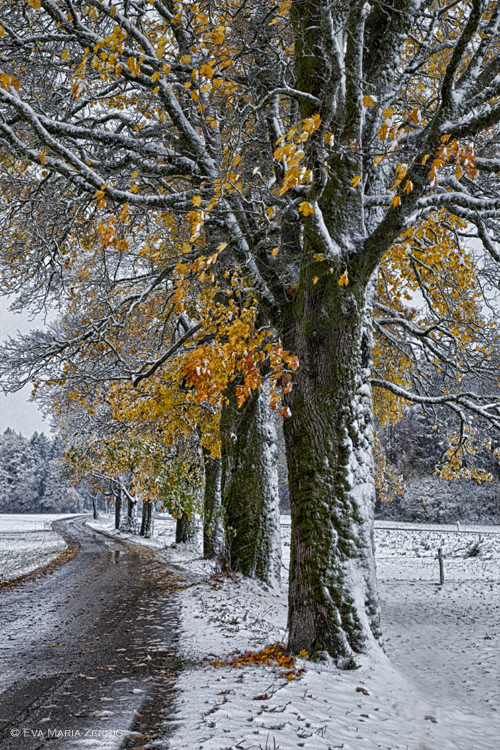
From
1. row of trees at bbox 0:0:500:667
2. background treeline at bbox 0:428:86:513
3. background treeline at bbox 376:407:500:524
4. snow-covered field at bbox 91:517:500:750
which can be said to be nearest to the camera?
snow-covered field at bbox 91:517:500:750

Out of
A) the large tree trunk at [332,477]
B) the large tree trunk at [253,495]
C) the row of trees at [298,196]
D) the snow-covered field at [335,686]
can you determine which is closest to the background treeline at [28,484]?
the large tree trunk at [253,495]

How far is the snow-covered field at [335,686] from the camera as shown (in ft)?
11.2

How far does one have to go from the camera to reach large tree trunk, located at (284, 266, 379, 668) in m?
4.84

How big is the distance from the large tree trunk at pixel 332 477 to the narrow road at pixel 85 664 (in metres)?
1.57

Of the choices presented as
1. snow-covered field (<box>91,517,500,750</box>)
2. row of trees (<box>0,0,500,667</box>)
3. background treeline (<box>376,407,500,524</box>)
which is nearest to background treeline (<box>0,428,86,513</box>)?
background treeline (<box>376,407,500,524</box>)

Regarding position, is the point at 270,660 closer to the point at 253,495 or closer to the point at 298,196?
the point at 253,495

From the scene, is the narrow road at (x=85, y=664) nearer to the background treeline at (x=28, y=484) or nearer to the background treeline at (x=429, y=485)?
the background treeline at (x=429, y=485)

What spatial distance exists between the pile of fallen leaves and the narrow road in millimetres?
599

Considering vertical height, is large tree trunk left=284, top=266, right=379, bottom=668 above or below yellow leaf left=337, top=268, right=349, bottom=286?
below

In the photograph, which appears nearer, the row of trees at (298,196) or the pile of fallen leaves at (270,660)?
the pile of fallen leaves at (270,660)

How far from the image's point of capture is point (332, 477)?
200 inches

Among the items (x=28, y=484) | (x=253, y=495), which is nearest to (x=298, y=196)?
(x=253, y=495)

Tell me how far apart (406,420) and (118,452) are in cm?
2480

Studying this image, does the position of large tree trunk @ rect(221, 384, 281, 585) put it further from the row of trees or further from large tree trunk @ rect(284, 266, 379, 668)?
large tree trunk @ rect(284, 266, 379, 668)
